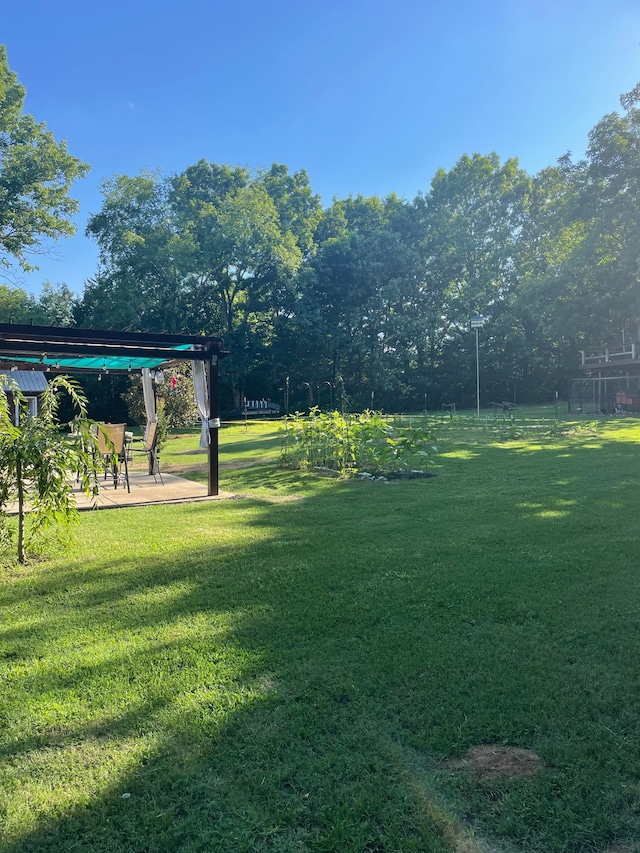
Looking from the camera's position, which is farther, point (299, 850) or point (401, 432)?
point (401, 432)

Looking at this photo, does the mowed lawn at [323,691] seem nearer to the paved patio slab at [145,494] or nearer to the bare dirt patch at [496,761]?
the bare dirt patch at [496,761]

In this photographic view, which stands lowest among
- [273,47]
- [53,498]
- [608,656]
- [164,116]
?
[608,656]

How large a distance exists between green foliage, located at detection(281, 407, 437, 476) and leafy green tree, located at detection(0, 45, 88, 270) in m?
21.0

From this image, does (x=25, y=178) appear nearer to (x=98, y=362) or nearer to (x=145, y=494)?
(x=98, y=362)

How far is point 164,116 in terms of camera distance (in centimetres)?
1675

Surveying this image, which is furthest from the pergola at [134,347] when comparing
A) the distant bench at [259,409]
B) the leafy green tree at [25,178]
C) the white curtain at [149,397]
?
the distant bench at [259,409]

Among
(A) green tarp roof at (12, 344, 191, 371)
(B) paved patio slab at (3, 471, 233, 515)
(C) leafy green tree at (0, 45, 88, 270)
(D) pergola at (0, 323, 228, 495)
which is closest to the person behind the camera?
(D) pergola at (0, 323, 228, 495)

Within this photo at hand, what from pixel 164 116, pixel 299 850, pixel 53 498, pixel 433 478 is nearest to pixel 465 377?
pixel 164 116

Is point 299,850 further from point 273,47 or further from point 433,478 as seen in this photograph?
point 273,47

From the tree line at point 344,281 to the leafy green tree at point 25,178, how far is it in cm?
335

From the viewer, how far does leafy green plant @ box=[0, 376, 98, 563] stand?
4211mm

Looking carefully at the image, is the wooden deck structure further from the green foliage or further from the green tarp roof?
the green tarp roof

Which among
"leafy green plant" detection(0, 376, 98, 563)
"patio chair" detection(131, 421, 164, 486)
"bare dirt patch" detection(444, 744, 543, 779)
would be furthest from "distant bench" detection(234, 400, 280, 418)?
"bare dirt patch" detection(444, 744, 543, 779)

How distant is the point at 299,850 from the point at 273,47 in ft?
43.7
